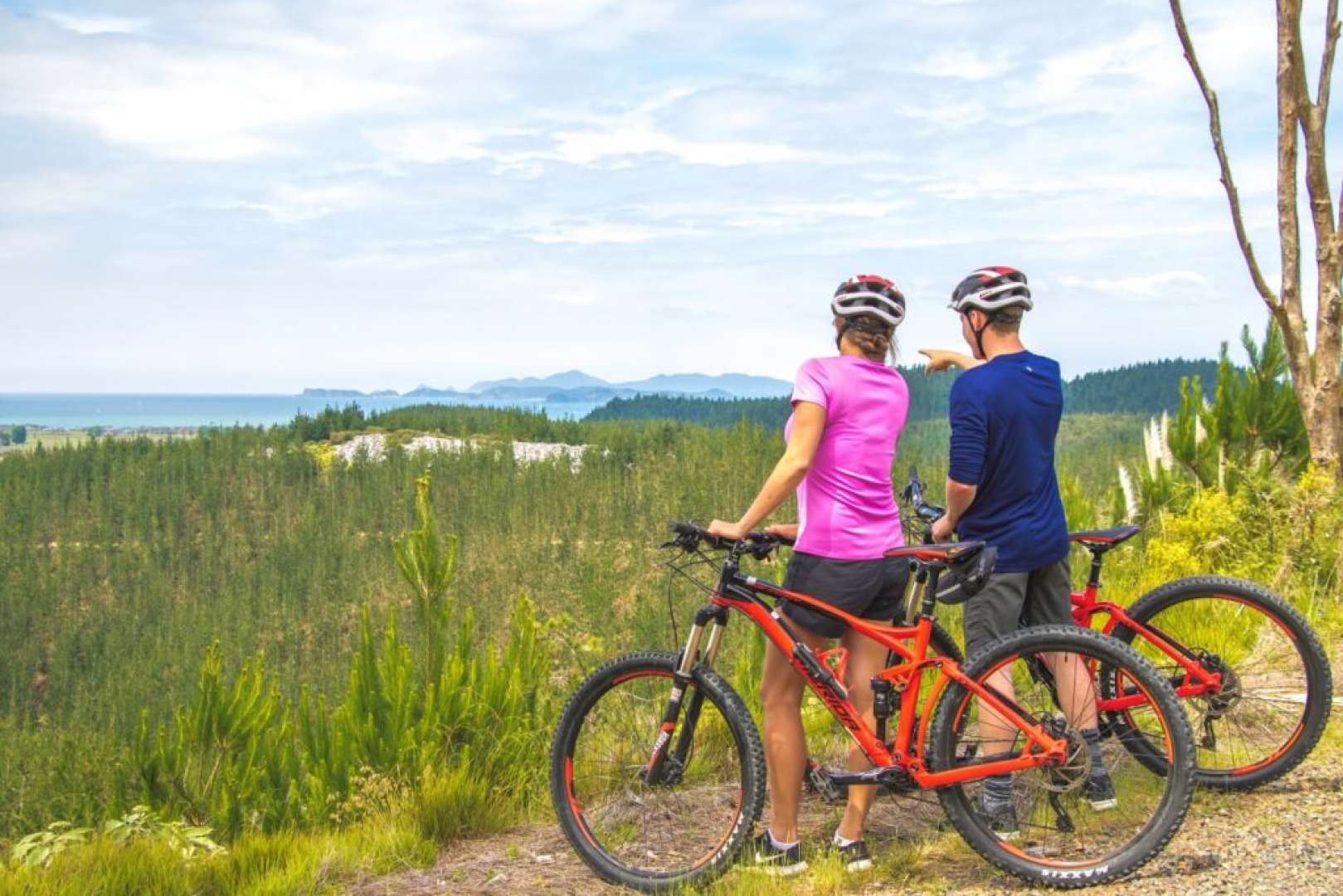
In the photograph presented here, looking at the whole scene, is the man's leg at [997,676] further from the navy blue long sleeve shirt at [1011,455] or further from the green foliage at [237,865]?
the green foliage at [237,865]

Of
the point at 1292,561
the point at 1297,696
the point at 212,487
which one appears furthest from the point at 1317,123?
the point at 212,487

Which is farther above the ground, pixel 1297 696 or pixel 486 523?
pixel 1297 696

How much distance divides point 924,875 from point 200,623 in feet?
214

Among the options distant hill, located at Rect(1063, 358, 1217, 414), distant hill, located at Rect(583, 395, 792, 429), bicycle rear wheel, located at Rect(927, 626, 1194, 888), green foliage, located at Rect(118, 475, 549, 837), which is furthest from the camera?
distant hill, located at Rect(583, 395, 792, 429)

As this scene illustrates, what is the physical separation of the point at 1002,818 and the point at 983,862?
319 millimetres

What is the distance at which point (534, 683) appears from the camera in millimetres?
6641

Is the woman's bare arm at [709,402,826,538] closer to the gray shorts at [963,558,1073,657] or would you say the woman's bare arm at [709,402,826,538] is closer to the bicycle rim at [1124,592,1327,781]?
the gray shorts at [963,558,1073,657]

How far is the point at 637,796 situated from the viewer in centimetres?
424

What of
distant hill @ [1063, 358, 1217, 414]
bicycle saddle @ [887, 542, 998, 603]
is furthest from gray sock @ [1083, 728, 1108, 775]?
distant hill @ [1063, 358, 1217, 414]

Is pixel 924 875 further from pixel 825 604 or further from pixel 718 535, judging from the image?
pixel 718 535

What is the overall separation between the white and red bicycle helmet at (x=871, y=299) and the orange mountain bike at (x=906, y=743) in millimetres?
721

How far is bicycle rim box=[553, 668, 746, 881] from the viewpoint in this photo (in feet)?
13.6

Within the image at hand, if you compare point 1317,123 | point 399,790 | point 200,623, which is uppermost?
point 1317,123

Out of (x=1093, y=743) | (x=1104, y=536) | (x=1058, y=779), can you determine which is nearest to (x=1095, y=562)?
(x=1104, y=536)
